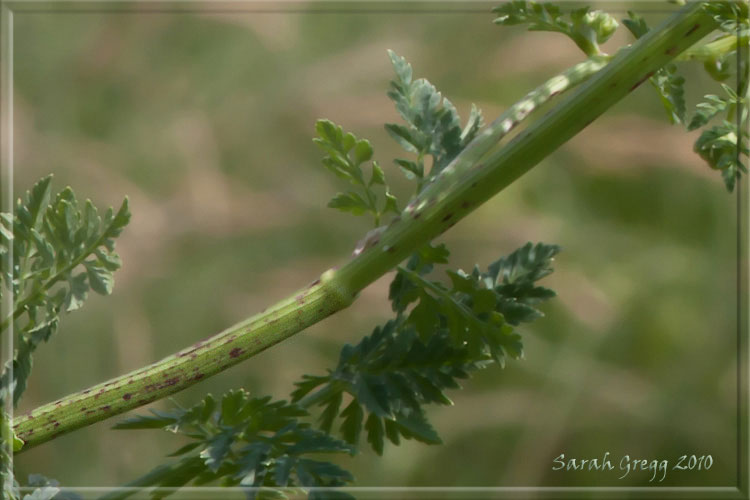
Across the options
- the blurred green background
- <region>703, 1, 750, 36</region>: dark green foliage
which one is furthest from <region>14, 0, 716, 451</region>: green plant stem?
the blurred green background

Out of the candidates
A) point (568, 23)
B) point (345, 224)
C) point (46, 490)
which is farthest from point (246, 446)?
point (345, 224)

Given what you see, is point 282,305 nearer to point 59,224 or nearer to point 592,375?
→ point 59,224

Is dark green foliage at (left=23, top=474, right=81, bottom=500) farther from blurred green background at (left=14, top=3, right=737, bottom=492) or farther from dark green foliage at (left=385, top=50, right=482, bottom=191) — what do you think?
blurred green background at (left=14, top=3, right=737, bottom=492)

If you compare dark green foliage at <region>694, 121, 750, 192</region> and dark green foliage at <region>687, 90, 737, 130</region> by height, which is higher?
dark green foliage at <region>687, 90, 737, 130</region>

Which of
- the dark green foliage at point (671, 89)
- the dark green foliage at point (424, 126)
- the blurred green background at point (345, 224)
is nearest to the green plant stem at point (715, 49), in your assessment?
the dark green foliage at point (671, 89)

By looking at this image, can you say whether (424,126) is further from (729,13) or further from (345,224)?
(345,224)
